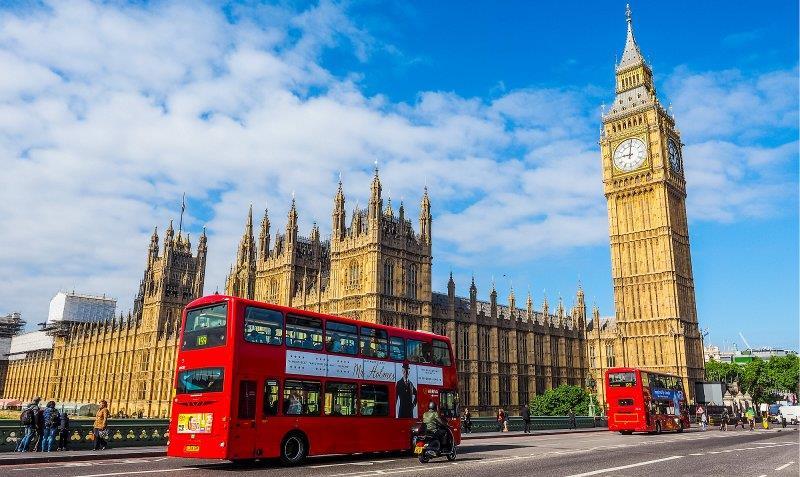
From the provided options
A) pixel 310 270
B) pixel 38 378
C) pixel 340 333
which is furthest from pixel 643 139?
pixel 38 378

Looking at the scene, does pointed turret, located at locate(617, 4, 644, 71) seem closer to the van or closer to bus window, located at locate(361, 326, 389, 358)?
the van

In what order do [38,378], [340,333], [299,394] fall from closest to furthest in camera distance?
[299,394], [340,333], [38,378]

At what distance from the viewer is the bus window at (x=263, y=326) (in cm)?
1762

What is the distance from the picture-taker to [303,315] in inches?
761

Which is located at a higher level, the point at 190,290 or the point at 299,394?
the point at 190,290

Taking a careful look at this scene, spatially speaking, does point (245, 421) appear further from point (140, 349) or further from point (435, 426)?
point (140, 349)

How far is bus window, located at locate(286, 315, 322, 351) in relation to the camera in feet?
61.3

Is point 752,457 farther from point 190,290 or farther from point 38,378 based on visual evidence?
point 38,378

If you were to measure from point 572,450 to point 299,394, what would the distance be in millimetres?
12258

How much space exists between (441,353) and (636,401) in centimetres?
2110

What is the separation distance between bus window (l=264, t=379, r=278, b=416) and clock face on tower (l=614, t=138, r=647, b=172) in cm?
7193

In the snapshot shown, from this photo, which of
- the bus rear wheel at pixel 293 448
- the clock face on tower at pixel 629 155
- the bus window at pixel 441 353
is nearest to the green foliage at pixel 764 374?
the clock face on tower at pixel 629 155

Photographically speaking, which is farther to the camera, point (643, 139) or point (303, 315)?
point (643, 139)

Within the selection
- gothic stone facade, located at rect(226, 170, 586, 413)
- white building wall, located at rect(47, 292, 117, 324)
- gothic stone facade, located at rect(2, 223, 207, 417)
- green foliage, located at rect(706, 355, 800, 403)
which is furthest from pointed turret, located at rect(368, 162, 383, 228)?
white building wall, located at rect(47, 292, 117, 324)
